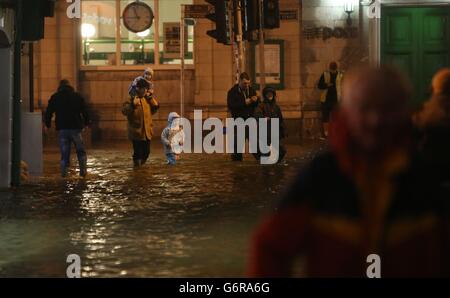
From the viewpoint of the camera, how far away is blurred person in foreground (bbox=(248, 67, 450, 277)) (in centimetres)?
340

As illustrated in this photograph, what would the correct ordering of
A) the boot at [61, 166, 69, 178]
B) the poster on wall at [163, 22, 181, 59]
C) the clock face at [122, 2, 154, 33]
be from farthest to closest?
the clock face at [122, 2, 154, 33]
the poster on wall at [163, 22, 181, 59]
the boot at [61, 166, 69, 178]

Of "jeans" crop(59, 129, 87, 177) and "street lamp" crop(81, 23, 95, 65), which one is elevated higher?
"street lamp" crop(81, 23, 95, 65)

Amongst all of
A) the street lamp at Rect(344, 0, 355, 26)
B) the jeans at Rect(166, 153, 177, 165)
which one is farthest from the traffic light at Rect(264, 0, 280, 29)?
the street lamp at Rect(344, 0, 355, 26)

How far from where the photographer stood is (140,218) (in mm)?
10891

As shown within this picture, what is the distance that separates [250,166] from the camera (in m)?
16.9

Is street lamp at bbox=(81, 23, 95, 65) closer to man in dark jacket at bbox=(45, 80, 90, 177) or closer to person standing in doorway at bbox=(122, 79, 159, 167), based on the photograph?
person standing in doorway at bbox=(122, 79, 159, 167)

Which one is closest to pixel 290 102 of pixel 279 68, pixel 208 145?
pixel 279 68

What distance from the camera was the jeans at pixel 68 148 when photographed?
50.1 feet

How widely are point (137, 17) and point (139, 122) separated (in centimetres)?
727

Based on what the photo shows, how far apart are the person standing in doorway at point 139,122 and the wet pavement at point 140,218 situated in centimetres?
30

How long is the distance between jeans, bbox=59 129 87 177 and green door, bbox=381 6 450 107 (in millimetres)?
9535

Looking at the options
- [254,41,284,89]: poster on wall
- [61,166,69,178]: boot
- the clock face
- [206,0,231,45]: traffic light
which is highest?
the clock face

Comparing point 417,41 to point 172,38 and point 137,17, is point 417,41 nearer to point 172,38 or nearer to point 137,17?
point 172,38
